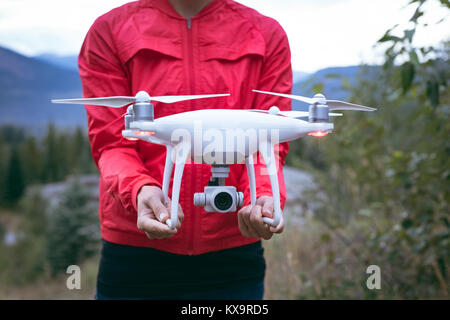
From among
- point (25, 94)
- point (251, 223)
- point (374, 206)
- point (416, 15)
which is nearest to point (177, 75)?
point (251, 223)

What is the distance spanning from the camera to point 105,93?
58.9 inches

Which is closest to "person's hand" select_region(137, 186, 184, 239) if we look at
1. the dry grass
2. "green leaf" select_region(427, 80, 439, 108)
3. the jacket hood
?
the jacket hood

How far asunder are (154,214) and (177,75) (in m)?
0.56

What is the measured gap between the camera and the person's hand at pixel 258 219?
45.8 inches

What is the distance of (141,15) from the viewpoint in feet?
5.20

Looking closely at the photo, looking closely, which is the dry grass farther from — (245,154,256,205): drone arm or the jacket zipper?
(245,154,256,205): drone arm

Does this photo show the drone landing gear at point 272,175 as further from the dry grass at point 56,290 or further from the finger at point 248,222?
the dry grass at point 56,290

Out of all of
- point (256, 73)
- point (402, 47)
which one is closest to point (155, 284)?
point (256, 73)

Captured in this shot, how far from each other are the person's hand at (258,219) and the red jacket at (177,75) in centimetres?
20

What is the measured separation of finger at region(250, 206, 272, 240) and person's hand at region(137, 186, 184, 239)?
0.64ft

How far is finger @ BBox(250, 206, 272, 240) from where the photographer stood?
1.16 meters

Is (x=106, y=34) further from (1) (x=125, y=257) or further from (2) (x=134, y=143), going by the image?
(1) (x=125, y=257)

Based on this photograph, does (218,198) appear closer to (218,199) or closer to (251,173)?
(218,199)
